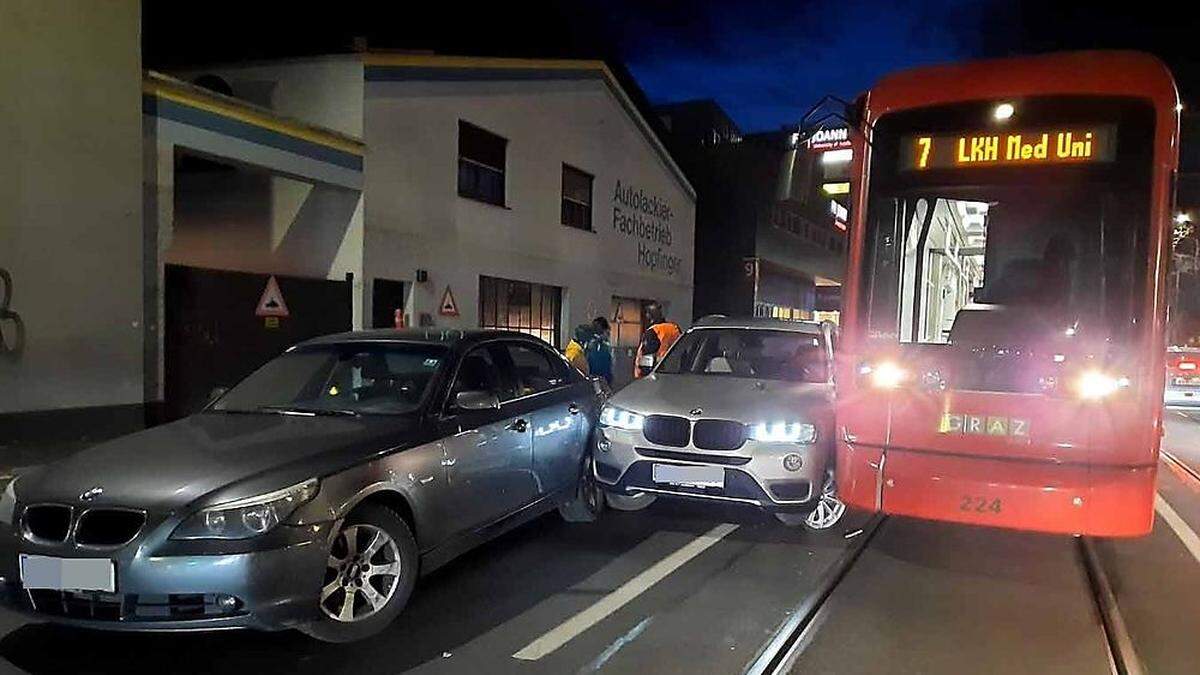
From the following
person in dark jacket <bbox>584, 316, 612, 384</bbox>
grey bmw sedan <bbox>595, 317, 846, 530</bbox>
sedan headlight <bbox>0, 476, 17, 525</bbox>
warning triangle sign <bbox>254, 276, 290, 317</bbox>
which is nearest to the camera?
sedan headlight <bbox>0, 476, 17, 525</bbox>

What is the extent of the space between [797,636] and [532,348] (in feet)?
9.90

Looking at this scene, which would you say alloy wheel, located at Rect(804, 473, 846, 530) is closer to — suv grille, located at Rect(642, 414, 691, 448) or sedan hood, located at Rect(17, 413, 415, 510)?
suv grille, located at Rect(642, 414, 691, 448)

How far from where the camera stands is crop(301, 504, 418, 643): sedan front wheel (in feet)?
14.3

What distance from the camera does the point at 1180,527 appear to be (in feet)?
24.3

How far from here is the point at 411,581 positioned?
15.5 feet

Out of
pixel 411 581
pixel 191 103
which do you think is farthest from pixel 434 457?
pixel 191 103

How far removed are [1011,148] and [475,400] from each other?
3733mm

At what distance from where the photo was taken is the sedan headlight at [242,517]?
3953 millimetres

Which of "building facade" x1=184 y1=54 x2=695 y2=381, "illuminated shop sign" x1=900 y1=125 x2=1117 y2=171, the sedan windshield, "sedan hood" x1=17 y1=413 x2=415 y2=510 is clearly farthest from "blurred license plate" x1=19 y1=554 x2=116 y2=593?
"building facade" x1=184 y1=54 x2=695 y2=381

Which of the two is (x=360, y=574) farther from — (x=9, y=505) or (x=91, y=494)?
(x=9, y=505)

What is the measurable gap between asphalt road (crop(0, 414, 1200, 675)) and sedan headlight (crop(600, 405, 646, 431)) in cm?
83

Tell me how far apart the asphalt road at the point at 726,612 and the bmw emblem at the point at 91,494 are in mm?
797

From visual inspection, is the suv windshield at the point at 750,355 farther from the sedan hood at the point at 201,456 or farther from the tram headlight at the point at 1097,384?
the sedan hood at the point at 201,456

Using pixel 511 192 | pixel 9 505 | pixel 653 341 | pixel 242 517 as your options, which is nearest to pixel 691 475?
pixel 242 517
